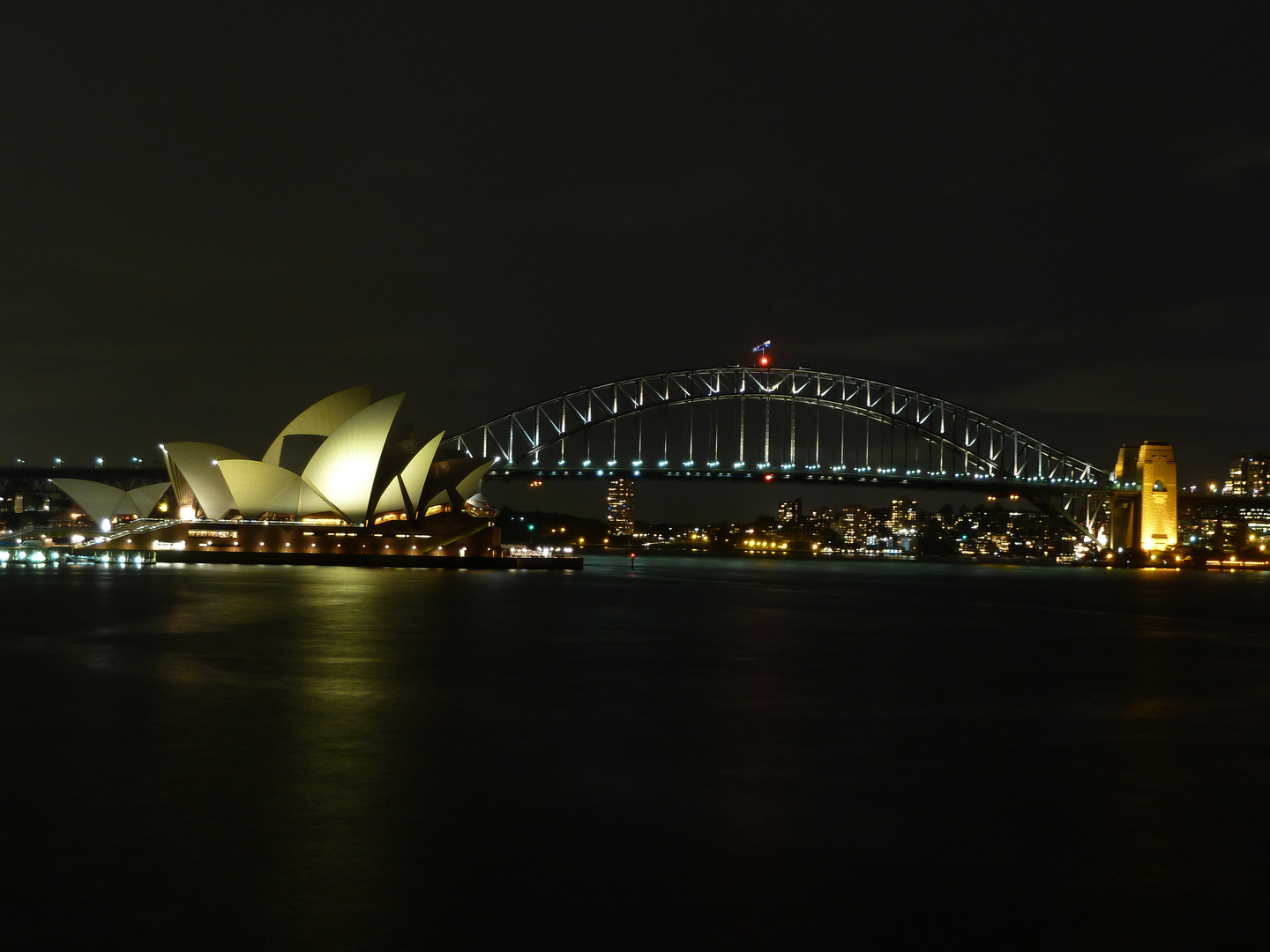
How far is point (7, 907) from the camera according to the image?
630 centimetres

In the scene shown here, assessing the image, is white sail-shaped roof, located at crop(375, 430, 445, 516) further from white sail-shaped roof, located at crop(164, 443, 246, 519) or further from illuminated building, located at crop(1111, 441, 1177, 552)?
illuminated building, located at crop(1111, 441, 1177, 552)

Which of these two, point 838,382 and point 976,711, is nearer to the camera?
point 976,711

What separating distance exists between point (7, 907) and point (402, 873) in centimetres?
202

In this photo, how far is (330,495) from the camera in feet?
203

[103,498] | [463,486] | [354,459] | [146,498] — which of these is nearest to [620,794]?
[354,459]

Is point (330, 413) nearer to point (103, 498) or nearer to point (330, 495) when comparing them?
point (330, 495)

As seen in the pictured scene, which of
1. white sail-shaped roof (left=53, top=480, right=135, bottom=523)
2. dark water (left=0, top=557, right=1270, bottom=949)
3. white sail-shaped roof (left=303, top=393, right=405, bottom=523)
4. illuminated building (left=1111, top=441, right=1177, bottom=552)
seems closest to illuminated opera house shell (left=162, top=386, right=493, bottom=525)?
white sail-shaped roof (left=303, top=393, right=405, bottom=523)

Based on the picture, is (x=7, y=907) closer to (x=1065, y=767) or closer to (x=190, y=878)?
(x=190, y=878)

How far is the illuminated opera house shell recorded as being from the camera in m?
59.8

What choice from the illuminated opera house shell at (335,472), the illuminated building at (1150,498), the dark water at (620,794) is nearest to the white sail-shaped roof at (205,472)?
the illuminated opera house shell at (335,472)

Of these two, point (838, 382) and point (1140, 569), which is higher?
point (838, 382)

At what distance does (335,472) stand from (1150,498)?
63.3 meters

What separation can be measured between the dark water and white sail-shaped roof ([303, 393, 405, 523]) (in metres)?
37.1

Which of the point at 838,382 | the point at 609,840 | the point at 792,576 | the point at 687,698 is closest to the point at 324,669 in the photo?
the point at 687,698
